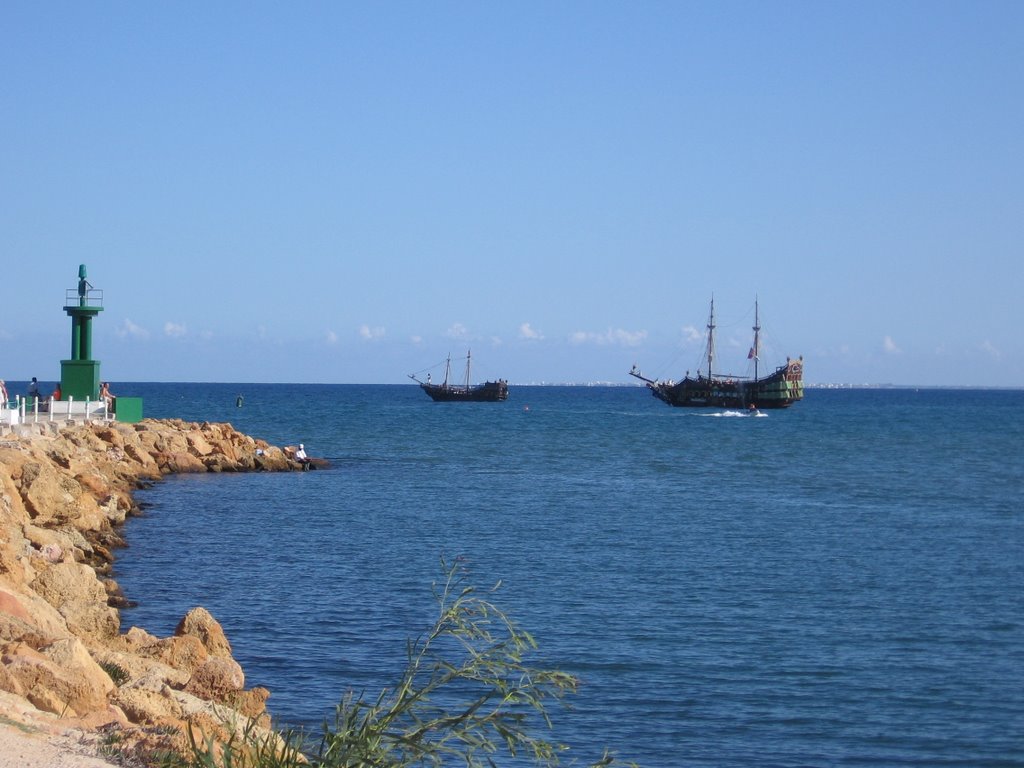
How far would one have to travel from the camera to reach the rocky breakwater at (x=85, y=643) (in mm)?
8766

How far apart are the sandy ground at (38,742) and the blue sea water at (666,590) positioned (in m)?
4.59

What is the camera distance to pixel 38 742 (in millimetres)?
7855

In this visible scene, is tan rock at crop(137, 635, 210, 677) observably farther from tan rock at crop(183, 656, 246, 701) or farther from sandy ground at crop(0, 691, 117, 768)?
sandy ground at crop(0, 691, 117, 768)

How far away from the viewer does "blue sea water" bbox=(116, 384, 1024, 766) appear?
13289 millimetres

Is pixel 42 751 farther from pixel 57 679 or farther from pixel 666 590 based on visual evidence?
pixel 666 590

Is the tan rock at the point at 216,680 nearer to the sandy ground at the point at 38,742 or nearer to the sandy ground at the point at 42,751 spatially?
the sandy ground at the point at 38,742

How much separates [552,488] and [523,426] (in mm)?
45661

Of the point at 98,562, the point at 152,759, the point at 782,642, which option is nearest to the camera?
the point at 152,759

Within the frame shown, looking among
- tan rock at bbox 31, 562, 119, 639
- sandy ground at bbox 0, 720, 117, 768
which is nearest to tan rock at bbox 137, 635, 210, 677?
tan rock at bbox 31, 562, 119, 639

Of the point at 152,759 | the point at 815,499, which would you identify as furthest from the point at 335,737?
the point at 815,499

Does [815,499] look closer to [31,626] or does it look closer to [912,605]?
[912,605]

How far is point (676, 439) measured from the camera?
68.6m

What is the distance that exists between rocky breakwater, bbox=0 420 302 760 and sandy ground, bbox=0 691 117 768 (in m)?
0.04

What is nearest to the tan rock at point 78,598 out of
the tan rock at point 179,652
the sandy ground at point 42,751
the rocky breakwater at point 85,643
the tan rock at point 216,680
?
the rocky breakwater at point 85,643
